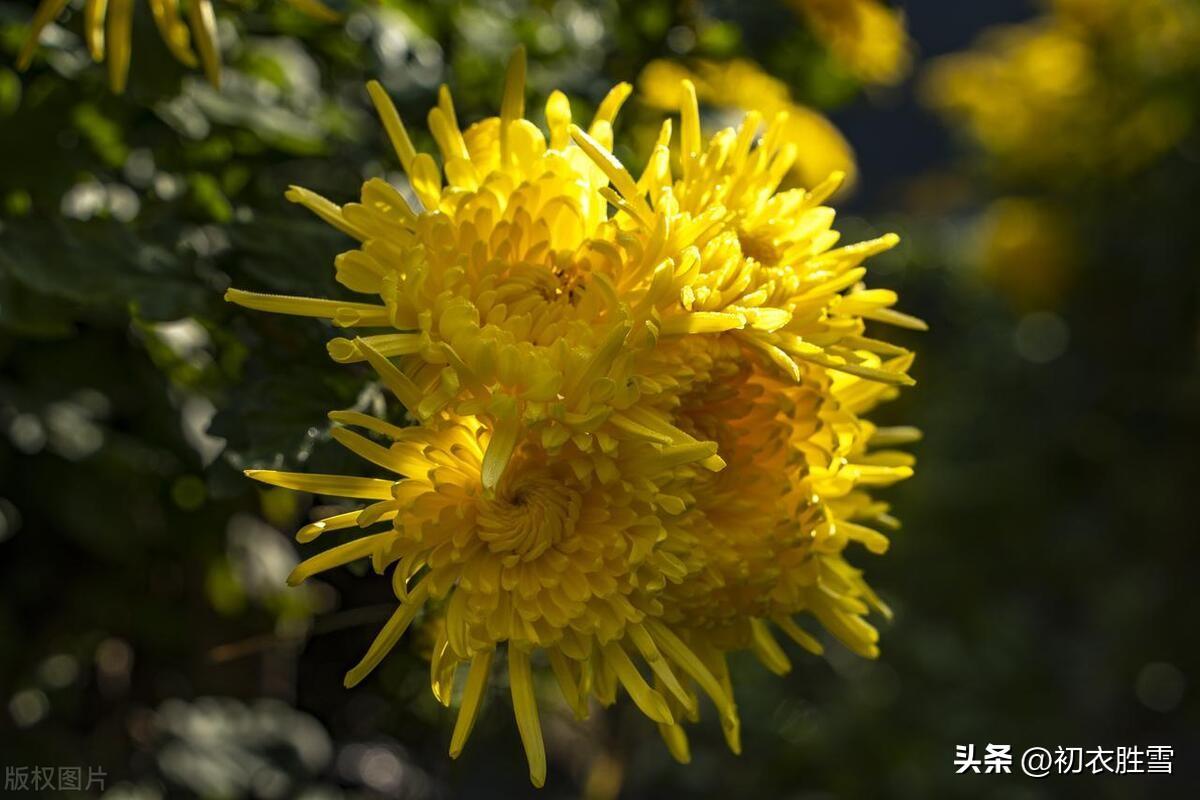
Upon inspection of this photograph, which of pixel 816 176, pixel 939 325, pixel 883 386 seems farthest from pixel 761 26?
pixel 939 325

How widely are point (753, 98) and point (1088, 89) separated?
6.01ft

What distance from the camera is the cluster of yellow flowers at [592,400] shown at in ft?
2.39

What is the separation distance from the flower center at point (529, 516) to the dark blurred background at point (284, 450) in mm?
148

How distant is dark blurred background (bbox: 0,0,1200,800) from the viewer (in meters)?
0.98

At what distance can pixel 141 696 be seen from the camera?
4.80 ft

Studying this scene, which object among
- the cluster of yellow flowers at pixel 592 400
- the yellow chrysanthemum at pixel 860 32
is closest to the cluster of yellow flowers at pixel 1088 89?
the yellow chrysanthemum at pixel 860 32

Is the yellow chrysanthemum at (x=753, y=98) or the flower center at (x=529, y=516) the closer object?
the flower center at (x=529, y=516)

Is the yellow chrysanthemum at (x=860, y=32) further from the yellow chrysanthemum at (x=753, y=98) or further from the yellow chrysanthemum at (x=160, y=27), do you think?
the yellow chrysanthemum at (x=160, y=27)

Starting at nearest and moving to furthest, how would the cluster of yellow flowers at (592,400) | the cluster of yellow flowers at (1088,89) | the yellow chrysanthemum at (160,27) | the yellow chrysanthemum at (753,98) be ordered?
the cluster of yellow flowers at (592,400) → the yellow chrysanthemum at (160,27) → the yellow chrysanthemum at (753,98) → the cluster of yellow flowers at (1088,89)

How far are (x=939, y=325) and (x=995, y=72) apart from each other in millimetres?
840

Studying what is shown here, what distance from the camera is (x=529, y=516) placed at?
2.46ft

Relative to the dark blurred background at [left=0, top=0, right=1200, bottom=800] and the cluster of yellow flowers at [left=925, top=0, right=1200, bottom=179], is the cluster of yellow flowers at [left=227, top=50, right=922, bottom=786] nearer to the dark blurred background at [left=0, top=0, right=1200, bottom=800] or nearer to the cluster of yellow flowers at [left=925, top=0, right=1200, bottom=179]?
the dark blurred background at [left=0, top=0, right=1200, bottom=800]

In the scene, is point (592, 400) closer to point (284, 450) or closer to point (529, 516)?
point (529, 516)

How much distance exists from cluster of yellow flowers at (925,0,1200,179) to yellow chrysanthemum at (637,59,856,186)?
4.39ft
